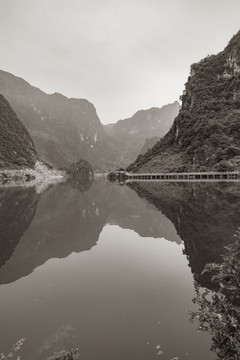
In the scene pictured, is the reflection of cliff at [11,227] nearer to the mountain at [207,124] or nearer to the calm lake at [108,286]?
the calm lake at [108,286]

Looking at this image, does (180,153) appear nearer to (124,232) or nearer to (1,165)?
(1,165)

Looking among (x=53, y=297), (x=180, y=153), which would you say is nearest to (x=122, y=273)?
(x=53, y=297)

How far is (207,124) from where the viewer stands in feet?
417

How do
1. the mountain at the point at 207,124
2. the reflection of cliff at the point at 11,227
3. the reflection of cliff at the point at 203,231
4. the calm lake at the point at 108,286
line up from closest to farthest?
the calm lake at the point at 108,286, the reflection of cliff at the point at 203,231, the reflection of cliff at the point at 11,227, the mountain at the point at 207,124

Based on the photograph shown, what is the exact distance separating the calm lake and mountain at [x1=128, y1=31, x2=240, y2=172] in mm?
91051

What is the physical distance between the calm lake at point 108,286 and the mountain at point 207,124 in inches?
3585

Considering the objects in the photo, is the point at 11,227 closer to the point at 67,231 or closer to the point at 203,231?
the point at 67,231

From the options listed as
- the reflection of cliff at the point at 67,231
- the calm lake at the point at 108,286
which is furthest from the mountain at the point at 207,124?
the calm lake at the point at 108,286

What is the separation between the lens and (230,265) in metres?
8.54

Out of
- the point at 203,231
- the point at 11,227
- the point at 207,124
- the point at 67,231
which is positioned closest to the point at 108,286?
the point at 203,231

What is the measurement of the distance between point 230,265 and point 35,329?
6428 millimetres

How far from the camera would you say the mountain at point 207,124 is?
372 feet

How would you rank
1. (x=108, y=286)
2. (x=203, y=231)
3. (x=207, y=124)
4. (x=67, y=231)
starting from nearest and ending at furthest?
1. (x=108, y=286)
2. (x=203, y=231)
3. (x=67, y=231)
4. (x=207, y=124)

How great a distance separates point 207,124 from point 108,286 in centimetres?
12803
